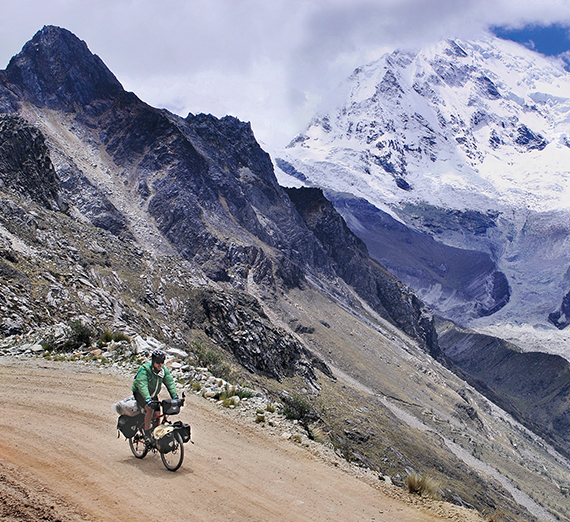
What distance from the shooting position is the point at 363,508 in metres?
8.77

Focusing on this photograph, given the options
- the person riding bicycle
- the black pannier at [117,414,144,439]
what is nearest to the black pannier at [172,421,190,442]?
Result: the person riding bicycle

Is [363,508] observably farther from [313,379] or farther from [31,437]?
[313,379]

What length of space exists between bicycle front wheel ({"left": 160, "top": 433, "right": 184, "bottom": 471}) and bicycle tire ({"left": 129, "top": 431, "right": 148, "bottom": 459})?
0.60m

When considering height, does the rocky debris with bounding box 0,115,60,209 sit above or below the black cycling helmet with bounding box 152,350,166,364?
above

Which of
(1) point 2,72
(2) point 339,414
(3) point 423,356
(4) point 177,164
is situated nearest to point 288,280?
(4) point 177,164

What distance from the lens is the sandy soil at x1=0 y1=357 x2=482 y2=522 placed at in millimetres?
7035

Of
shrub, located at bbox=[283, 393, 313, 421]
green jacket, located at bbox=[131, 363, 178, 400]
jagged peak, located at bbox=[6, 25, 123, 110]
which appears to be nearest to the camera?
green jacket, located at bbox=[131, 363, 178, 400]

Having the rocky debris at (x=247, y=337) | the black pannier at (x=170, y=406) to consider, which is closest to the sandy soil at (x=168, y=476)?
the black pannier at (x=170, y=406)

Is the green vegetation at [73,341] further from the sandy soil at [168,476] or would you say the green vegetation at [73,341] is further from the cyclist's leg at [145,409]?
the cyclist's leg at [145,409]

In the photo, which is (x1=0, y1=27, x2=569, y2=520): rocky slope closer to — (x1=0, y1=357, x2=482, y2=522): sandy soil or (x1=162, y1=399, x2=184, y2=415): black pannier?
(x1=0, y1=357, x2=482, y2=522): sandy soil

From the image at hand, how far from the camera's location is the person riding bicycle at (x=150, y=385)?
8680 millimetres

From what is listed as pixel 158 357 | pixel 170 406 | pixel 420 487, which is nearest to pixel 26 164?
pixel 158 357

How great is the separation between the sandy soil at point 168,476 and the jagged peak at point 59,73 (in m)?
102

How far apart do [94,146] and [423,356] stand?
318ft
